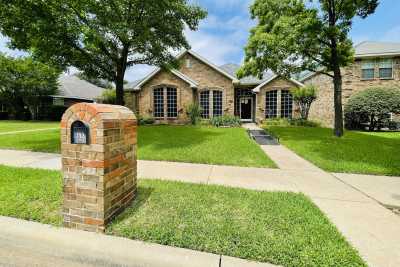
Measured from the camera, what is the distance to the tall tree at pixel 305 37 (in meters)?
10.7

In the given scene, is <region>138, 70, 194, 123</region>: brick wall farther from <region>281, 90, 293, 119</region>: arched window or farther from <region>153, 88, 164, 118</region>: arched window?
<region>281, 90, 293, 119</region>: arched window

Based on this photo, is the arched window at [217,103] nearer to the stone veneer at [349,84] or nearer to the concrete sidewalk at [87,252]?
the stone veneer at [349,84]

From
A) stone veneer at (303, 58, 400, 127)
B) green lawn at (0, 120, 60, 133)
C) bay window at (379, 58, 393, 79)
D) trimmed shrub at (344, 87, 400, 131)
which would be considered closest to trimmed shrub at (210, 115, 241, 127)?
stone veneer at (303, 58, 400, 127)

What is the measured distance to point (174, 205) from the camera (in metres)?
3.53

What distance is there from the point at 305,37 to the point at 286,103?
878cm

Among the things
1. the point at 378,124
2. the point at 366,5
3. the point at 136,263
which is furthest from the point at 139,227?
the point at 378,124

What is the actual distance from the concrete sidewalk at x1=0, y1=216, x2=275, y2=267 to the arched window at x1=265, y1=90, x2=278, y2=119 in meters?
18.2

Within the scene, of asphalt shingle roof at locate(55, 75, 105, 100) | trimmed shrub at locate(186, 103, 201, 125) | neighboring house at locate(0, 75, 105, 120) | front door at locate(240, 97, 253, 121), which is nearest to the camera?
trimmed shrub at locate(186, 103, 201, 125)

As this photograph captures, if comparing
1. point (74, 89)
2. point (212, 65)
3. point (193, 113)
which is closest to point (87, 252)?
point (193, 113)

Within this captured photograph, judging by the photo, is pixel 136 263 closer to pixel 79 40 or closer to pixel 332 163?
pixel 332 163

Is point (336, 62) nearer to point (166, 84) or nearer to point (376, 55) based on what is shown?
point (376, 55)

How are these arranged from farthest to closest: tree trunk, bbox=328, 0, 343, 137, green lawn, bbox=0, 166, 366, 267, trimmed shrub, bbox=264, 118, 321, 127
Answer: trimmed shrub, bbox=264, 118, 321, 127 < tree trunk, bbox=328, 0, 343, 137 < green lawn, bbox=0, 166, 366, 267

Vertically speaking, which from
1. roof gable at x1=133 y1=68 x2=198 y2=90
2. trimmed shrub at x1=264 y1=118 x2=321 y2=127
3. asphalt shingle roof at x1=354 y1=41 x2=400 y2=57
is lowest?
trimmed shrub at x1=264 y1=118 x2=321 y2=127

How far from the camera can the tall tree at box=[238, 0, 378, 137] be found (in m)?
10.7
